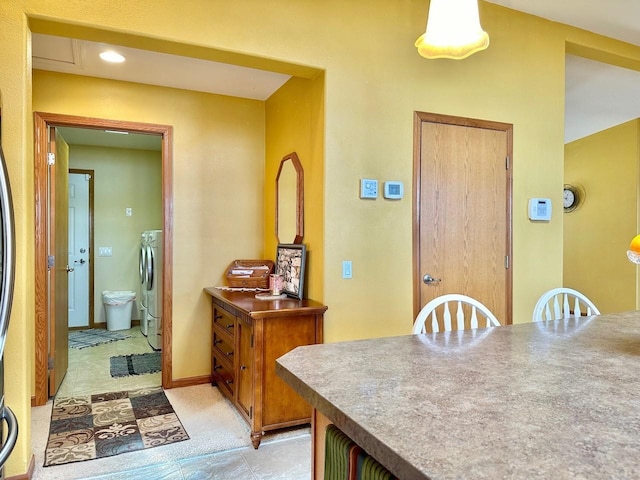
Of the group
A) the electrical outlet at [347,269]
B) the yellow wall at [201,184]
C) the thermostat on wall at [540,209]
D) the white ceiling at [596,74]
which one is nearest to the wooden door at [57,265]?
the yellow wall at [201,184]

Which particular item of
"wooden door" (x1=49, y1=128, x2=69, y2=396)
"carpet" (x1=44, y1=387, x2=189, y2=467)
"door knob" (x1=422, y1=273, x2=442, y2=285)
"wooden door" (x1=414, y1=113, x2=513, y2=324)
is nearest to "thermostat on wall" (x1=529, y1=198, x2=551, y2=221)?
"wooden door" (x1=414, y1=113, x2=513, y2=324)

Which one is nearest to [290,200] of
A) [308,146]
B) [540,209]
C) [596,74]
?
[308,146]

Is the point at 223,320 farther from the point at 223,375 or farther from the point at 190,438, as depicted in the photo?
the point at 190,438

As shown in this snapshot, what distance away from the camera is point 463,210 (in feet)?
10.0

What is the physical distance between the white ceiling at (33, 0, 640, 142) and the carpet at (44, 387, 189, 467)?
2437 mm

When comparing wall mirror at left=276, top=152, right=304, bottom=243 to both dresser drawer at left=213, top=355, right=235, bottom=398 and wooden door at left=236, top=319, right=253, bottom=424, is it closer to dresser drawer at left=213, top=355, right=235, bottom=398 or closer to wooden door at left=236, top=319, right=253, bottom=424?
wooden door at left=236, top=319, right=253, bottom=424

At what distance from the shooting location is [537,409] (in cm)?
87

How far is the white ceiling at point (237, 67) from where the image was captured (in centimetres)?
290

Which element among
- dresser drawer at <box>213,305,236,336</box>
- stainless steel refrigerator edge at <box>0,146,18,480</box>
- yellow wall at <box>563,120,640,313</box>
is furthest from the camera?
yellow wall at <box>563,120,640,313</box>

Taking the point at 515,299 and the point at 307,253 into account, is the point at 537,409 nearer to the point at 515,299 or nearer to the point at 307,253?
the point at 307,253

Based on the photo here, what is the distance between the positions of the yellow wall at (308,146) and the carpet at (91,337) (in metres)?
2.64

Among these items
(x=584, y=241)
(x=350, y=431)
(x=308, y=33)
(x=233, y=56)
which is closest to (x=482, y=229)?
(x=308, y=33)

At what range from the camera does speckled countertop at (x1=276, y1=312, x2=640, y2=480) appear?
0.68 metres

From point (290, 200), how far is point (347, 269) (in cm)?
82
